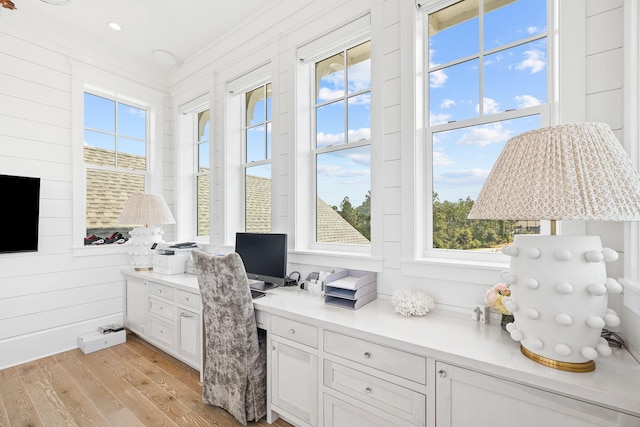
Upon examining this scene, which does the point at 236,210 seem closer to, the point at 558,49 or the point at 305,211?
the point at 305,211

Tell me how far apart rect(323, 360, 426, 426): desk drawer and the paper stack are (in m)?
0.37

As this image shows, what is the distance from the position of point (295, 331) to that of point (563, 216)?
1.40 meters

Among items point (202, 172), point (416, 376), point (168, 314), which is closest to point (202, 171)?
point (202, 172)

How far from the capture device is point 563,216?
2.99 ft

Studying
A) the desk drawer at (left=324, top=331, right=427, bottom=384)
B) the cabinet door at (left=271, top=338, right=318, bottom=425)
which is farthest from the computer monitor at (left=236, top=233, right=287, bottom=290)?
the desk drawer at (left=324, top=331, right=427, bottom=384)

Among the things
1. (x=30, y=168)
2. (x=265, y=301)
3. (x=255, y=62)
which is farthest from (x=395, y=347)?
(x=30, y=168)

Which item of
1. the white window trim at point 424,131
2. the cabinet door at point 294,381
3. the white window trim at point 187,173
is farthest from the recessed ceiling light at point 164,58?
the cabinet door at point 294,381

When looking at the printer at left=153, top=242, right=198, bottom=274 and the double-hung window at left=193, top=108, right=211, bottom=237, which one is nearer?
the printer at left=153, top=242, right=198, bottom=274

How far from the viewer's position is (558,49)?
4.80 feet

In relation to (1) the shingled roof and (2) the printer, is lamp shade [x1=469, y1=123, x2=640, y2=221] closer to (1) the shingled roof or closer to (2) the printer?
(1) the shingled roof

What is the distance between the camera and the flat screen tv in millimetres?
2604

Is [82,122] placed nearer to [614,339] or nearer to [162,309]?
[162,309]

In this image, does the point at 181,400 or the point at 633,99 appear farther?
the point at 181,400

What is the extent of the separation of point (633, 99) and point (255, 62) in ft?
9.04
